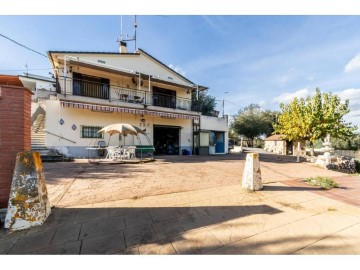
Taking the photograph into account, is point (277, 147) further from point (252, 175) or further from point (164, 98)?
point (252, 175)

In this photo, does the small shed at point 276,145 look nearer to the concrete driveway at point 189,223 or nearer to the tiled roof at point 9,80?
the concrete driveway at point 189,223

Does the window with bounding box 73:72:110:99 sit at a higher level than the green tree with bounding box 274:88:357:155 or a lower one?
higher

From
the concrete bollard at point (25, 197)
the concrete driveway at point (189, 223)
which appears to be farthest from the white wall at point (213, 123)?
the concrete bollard at point (25, 197)

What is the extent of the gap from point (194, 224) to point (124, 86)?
558 inches

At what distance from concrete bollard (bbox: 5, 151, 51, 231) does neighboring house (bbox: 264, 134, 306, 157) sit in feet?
68.3

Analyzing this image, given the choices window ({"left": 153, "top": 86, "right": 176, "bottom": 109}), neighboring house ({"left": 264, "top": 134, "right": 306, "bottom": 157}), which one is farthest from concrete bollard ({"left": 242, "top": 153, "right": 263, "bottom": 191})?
neighboring house ({"left": 264, "top": 134, "right": 306, "bottom": 157})

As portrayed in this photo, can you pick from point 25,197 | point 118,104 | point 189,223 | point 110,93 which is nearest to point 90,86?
point 110,93

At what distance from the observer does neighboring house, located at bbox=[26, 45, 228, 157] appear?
11766 millimetres

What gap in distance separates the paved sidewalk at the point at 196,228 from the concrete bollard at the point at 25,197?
6.1 inches

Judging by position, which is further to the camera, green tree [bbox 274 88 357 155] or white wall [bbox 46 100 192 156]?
green tree [bbox 274 88 357 155]

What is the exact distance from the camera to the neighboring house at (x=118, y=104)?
38.6ft

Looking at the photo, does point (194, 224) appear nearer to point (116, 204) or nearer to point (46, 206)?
point (116, 204)

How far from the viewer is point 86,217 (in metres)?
3.29

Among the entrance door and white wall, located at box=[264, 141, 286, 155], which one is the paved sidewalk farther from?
white wall, located at box=[264, 141, 286, 155]
